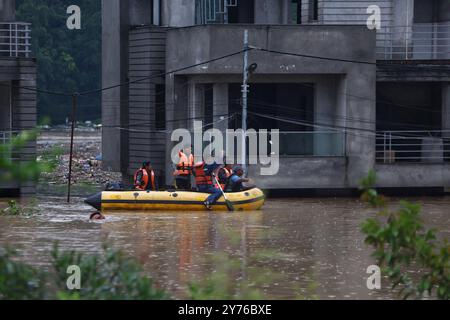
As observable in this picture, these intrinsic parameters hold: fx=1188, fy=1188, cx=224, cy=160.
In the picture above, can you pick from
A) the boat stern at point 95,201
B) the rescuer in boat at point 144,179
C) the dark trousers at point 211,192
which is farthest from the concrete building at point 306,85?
the boat stern at point 95,201

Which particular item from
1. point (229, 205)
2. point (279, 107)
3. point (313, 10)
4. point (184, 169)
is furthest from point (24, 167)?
point (279, 107)

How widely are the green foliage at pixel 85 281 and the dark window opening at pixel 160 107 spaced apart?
29.3 metres

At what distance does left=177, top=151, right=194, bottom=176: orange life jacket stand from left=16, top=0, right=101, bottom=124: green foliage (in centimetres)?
5867

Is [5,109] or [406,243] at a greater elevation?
[5,109]

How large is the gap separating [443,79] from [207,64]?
25.6 ft

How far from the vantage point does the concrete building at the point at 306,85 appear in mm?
36844

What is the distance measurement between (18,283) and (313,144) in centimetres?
2827

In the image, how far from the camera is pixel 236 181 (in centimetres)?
3291

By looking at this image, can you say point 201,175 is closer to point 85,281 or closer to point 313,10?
point 313,10

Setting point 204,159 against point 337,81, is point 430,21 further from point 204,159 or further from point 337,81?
point 204,159

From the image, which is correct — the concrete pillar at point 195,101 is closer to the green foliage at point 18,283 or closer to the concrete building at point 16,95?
the concrete building at point 16,95
